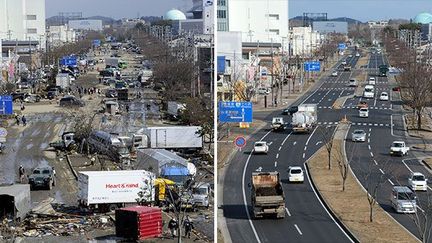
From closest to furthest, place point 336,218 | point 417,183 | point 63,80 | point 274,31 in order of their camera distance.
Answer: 1. point 336,218
2. point 417,183
3. point 63,80
4. point 274,31

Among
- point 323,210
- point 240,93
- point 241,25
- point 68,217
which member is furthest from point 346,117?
point 241,25

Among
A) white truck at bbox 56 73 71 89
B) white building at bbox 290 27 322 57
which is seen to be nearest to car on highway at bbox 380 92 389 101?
white truck at bbox 56 73 71 89

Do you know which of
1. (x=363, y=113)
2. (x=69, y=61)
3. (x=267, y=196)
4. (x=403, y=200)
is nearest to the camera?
(x=267, y=196)

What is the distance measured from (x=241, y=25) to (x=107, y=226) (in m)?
25.1

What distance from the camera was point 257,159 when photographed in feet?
38.1

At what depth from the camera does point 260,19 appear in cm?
3359

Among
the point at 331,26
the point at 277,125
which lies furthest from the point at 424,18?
the point at 277,125

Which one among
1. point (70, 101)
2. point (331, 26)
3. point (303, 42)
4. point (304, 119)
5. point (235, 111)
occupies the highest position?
point (331, 26)

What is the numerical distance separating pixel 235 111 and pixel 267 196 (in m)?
3.98

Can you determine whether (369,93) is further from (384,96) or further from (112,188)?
(112,188)

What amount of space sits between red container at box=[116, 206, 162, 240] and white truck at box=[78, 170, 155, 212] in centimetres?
56

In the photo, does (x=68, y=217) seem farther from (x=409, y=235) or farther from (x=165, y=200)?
(x=409, y=235)

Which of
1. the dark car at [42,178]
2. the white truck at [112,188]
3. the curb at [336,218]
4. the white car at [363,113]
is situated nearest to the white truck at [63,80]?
the white car at [363,113]

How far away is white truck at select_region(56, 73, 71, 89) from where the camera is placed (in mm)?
15439
